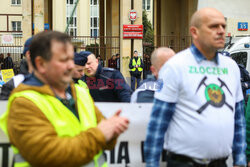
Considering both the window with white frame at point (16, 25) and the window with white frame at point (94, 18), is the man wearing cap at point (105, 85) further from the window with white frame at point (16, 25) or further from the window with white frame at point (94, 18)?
the window with white frame at point (94, 18)

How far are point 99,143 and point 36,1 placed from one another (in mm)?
20138

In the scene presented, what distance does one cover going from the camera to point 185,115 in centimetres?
288

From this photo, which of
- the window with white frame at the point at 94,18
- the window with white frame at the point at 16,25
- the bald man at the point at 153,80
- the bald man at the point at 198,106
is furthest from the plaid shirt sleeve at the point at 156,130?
the window with white frame at the point at 94,18

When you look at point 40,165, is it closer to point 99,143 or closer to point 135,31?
point 99,143

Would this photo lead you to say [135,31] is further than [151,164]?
Yes

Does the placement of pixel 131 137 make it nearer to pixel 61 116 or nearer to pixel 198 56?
pixel 198 56

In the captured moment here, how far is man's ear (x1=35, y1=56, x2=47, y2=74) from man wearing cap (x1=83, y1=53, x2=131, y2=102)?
3.19 metres

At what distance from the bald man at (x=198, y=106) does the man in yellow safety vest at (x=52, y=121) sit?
29.6 inches

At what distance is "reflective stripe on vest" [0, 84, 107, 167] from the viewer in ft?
6.93

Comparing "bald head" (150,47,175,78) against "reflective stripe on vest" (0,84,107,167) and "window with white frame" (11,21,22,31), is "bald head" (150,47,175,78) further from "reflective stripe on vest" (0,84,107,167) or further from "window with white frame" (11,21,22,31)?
"window with white frame" (11,21,22,31)

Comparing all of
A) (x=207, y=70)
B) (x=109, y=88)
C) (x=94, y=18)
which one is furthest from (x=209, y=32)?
(x=94, y=18)

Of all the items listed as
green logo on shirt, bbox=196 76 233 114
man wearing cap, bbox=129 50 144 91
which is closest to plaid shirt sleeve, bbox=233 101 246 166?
green logo on shirt, bbox=196 76 233 114

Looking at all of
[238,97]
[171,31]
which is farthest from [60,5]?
[238,97]

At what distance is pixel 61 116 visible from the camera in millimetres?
2168
